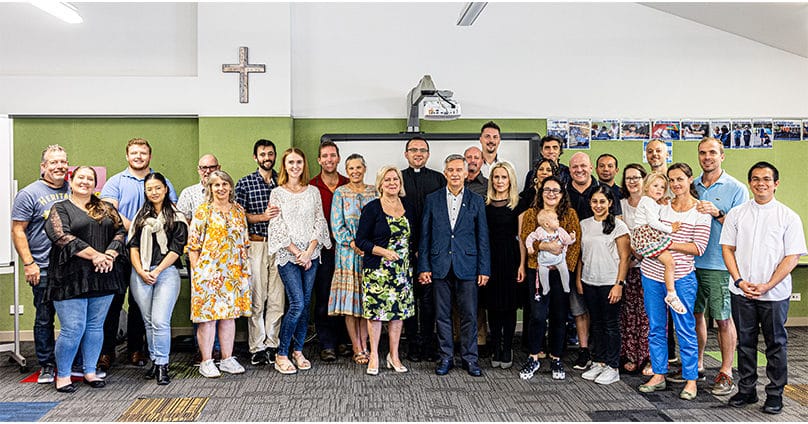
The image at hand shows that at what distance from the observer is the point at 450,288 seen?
4508 millimetres

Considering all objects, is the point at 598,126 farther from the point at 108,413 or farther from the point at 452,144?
the point at 108,413

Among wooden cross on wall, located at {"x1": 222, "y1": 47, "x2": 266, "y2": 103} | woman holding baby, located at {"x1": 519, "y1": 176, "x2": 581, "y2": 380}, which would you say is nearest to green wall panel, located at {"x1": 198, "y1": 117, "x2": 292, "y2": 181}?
wooden cross on wall, located at {"x1": 222, "y1": 47, "x2": 266, "y2": 103}

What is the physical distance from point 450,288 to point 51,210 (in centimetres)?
271

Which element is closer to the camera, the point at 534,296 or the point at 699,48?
the point at 534,296

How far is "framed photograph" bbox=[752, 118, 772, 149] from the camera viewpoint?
605 cm

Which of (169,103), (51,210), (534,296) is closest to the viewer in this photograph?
(51,210)

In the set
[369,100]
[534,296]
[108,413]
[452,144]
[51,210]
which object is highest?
[369,100]

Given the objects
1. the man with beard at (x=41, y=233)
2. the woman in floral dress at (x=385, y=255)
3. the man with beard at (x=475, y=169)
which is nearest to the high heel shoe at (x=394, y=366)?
the woman in floral dress at (x=385, y=255)

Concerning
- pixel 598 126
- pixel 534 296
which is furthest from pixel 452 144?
pixel 534 296

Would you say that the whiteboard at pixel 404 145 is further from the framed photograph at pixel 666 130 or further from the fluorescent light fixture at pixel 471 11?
the framed photograph at pixel 666 130

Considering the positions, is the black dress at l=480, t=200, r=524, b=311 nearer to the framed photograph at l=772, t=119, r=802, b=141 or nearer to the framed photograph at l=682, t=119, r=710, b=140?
the framed photograph at l=682, t=119, r=710, b=140

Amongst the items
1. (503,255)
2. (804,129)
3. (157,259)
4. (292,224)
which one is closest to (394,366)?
(503,255)

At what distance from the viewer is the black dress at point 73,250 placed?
395cm

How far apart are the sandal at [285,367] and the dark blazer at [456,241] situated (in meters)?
1.16
